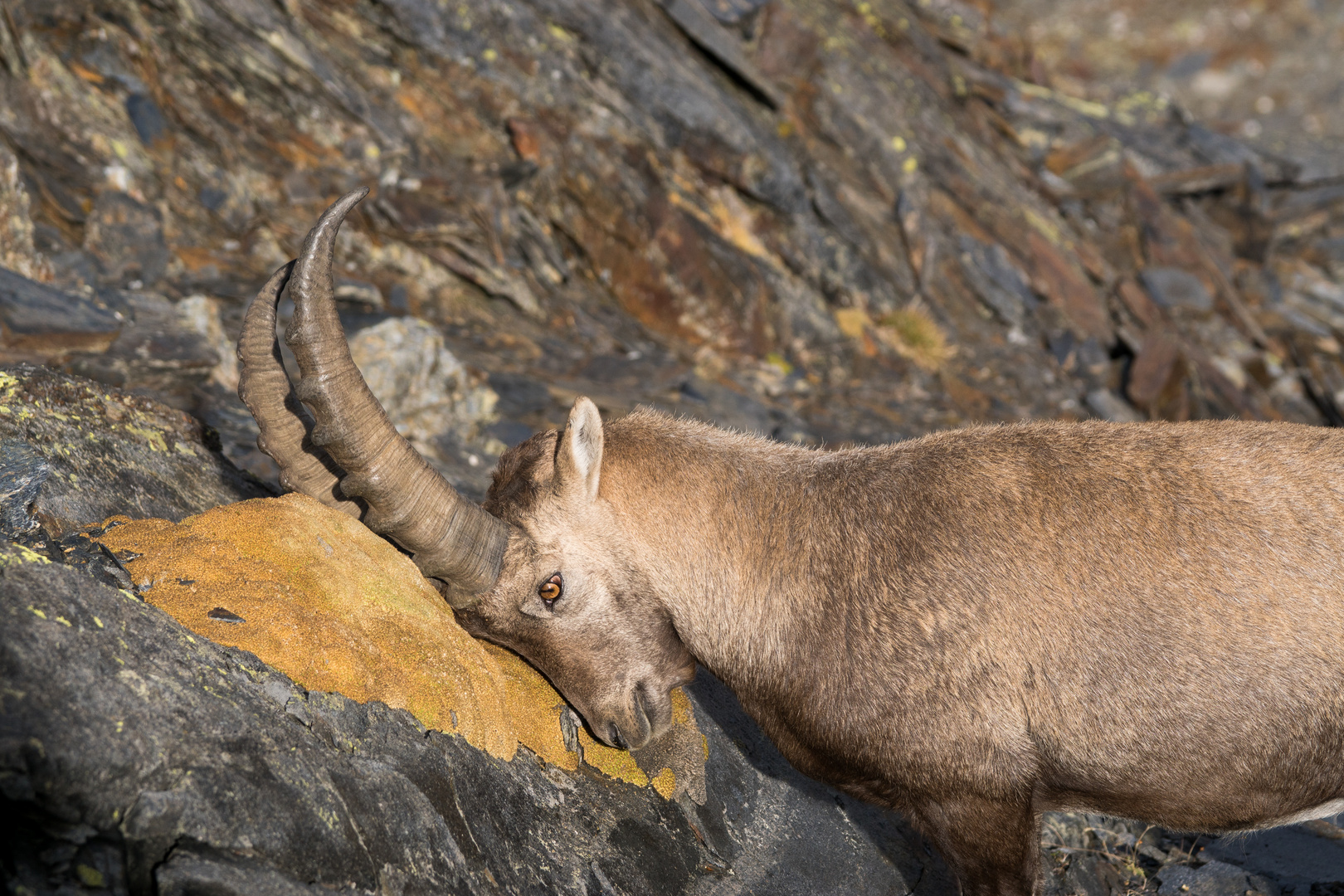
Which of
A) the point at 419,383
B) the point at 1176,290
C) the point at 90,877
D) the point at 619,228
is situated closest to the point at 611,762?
the point at 90,877

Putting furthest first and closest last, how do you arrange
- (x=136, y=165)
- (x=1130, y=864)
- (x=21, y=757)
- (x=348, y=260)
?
(x=348, y=260), (x=136, y=165), (x=1130, y=864), (x=21, y=757)

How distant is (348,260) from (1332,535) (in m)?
10.3

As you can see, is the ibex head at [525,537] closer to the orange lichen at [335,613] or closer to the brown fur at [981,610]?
the brown fur at [981,610]

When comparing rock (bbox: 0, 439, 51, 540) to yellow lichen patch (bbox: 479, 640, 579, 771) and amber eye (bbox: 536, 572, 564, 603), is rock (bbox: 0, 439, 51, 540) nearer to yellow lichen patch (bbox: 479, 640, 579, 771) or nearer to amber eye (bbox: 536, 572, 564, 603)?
yellow lichen patch (bbox: 479, 640, 579, 771)

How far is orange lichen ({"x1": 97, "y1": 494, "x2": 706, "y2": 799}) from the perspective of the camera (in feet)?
11.9

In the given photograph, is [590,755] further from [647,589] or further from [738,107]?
[738,107]

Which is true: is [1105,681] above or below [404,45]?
above

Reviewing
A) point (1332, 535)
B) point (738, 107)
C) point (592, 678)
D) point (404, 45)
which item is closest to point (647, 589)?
point (592, 678)

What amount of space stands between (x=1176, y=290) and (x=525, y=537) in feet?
67.1

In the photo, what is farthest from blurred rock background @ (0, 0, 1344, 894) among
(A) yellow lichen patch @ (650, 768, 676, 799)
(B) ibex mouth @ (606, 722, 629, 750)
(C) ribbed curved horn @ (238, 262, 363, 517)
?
(B) ibex mouth @ (606, 722, 629, 750)

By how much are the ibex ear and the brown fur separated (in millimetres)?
15

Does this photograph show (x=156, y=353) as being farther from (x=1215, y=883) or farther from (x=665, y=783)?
(x=1215, y=883)

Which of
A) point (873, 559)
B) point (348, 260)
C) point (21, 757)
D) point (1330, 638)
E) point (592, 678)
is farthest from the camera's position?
point (348, 260)

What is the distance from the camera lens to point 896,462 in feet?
16.9
